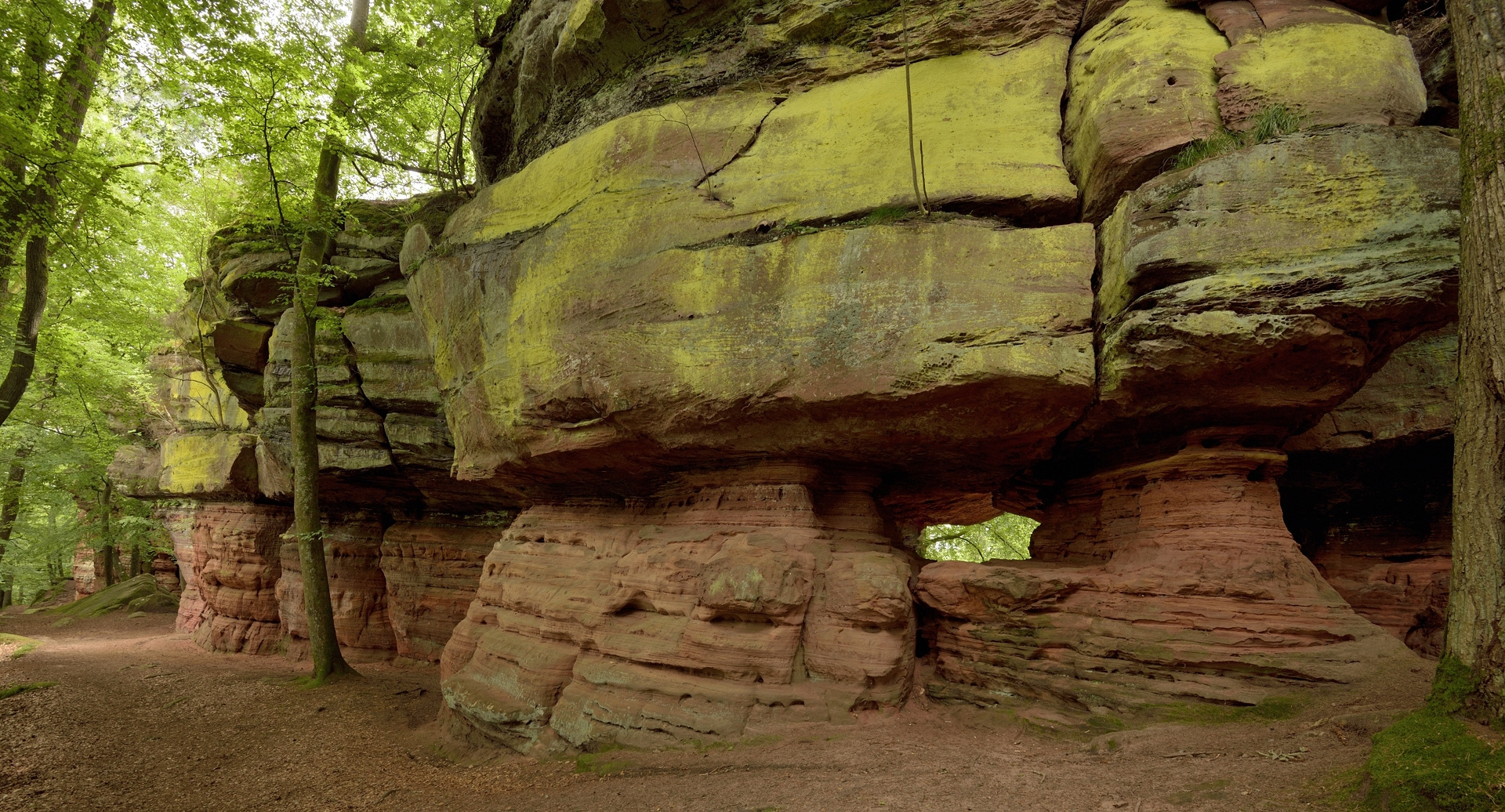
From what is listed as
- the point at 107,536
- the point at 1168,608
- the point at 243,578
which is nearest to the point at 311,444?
the point at 243,578

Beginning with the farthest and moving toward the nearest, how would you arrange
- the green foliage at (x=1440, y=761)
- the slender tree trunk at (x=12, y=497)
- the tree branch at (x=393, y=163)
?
1. the slender tree trunk at (x=12, y=497)
2. the tree branch at (x=393, y=163)
3. the green foliage at (x=1440, y=761)

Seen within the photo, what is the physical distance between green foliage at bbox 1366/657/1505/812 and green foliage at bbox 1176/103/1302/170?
4665mm

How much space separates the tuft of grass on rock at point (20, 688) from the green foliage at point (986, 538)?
2395 centimetres

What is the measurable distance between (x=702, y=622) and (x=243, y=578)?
16.3 metres

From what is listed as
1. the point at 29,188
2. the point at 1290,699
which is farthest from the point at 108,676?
the point at 1290,699

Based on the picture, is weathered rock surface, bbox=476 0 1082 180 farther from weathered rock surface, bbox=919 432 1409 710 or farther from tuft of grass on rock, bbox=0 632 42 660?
tuft of grass on rock, bbox=0 632 42 660

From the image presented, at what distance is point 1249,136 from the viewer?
646 cm

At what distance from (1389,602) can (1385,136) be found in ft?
19.7

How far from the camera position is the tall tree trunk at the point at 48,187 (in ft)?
34.1

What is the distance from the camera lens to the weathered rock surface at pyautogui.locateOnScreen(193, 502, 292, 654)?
1744 centimetres

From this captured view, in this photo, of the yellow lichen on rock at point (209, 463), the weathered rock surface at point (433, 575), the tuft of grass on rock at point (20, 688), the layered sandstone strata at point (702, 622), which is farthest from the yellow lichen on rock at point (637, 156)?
the yellow lichen on rock at point (209, 463)

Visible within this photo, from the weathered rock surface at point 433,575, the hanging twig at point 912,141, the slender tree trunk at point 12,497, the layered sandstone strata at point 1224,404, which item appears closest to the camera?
the layered sandstone strata at point 1224,404

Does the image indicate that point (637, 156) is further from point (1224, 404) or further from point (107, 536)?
point (107, 536)

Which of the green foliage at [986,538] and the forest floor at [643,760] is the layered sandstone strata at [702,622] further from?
the green foliage at [986,538]
